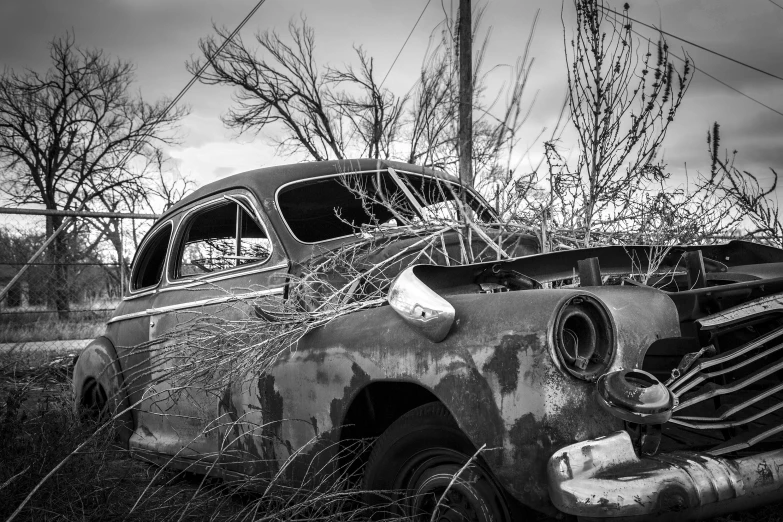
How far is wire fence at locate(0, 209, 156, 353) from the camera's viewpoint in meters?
8.48

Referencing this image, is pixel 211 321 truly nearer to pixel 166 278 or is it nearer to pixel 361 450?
pixel 166 278

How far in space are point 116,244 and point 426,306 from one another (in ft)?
25.8

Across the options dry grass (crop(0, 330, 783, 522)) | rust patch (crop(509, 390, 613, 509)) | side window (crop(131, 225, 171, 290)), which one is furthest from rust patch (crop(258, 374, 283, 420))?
side window (crop(131, 225, 171, 290))

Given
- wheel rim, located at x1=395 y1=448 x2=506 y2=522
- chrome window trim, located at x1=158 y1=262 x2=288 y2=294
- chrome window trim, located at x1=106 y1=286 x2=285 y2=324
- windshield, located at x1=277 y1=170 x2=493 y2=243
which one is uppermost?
windshield, located at x1=277 y1=170 x2=493 y2=243

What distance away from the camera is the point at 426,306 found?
2.00m

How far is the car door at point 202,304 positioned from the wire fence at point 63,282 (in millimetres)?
4518

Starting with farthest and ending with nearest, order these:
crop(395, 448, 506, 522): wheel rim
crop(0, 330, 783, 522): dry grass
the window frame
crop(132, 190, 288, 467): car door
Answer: the window frame, crop(132, 190, 288, 467): car door, crop(0, 330, 783, 522): dry grass, crop(395, 448, 506, 522): wheel rim

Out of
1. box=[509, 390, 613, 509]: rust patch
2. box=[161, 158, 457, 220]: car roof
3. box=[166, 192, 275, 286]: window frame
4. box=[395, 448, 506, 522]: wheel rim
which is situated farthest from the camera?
box=[161, 158, 457, 220]: car roof

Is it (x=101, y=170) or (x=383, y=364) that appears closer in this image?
(x=383, y=364)

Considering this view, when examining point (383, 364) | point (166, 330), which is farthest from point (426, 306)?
point (166, 330)

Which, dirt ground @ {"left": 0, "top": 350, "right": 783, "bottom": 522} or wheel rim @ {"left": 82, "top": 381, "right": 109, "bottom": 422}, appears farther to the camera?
wheel rim @ {"left": 82, "top": 381, "right": 109, "bottom": 422}

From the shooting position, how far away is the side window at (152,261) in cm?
439

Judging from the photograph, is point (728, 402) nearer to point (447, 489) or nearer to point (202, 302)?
point (447, 489)

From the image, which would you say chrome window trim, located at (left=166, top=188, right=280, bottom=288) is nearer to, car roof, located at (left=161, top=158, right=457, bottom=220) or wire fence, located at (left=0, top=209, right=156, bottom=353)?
car roof, located at (left=161, top=158, right=457, bottom=220)
